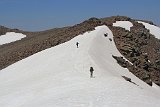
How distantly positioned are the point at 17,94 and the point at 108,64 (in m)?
11.7

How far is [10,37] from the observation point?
98312mm

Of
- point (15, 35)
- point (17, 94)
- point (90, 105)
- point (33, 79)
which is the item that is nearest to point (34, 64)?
point (33, 79)

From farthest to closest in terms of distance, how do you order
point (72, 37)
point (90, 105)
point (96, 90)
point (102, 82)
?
point (72, 37) → point (102, 82) → point (96, 90) → point (90, 105)

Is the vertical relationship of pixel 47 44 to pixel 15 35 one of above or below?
below

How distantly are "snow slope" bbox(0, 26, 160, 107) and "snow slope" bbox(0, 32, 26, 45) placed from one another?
44561 mm

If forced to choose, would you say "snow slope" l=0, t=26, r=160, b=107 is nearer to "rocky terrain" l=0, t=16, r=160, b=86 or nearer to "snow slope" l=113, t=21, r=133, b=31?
"rocky terrain" l=0, t=16, r=160, b=86

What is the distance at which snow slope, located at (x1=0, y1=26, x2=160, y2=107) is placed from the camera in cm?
2475

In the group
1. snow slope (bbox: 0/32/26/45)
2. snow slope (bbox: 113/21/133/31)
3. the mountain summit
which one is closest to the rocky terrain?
the mountain summit

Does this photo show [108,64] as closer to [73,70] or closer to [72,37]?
[73,70]

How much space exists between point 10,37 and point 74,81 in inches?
2757

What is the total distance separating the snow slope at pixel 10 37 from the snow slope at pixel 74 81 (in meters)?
44.6

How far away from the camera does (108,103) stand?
23.5 meters

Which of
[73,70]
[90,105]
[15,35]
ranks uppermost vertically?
[15,35]

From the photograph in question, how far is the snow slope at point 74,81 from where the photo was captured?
24.8 metres
